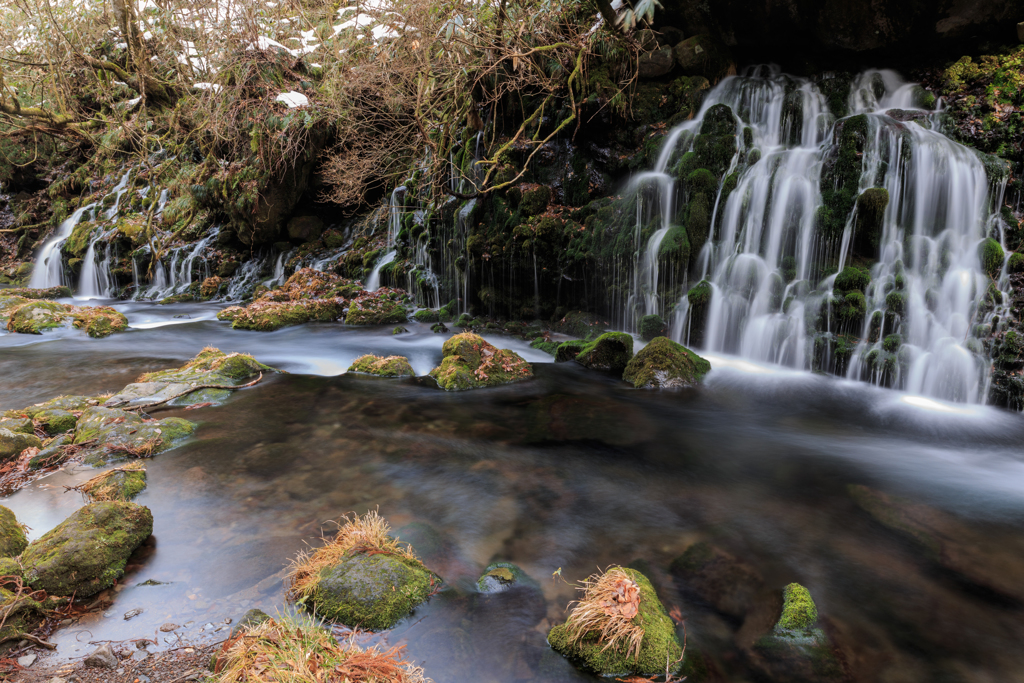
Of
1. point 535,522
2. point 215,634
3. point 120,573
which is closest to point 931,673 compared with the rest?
point 535,522

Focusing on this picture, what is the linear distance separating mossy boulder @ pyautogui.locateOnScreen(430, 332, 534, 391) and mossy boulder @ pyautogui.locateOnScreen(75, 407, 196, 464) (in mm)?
3730

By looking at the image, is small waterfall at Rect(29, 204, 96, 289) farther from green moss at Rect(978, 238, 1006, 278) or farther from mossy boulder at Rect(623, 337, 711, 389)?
green moss at Rect(978, 238, 1006, 278)

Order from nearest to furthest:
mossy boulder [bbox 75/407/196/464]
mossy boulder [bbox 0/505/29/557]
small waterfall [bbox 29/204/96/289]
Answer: mossy boulder [bbox 0/505/29/557], mossy boulder [bbox 75/407/196/464], small waterfall [bbox 29/204/96/289]

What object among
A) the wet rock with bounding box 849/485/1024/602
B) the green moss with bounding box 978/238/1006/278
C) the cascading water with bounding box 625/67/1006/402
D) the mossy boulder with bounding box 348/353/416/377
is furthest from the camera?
the mossy boulder with bounding box 348/353/416/377

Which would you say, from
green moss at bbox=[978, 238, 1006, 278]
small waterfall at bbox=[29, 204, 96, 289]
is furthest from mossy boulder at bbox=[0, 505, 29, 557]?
small waterfall at bbox=[29, 204, 96, 289]

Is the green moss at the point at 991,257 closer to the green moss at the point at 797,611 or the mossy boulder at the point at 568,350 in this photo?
the mossy boulder at the point at 568,350

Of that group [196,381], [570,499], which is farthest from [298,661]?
[196,381]

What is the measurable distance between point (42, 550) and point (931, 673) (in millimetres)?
5606

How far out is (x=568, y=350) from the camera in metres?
10.1

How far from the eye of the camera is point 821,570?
3.96 meters

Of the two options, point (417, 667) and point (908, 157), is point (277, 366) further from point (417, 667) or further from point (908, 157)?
point (908, 157)

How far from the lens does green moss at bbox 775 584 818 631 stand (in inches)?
130

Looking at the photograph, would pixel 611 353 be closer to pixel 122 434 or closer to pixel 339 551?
pixel 339 551

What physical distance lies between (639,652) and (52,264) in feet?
88.3
